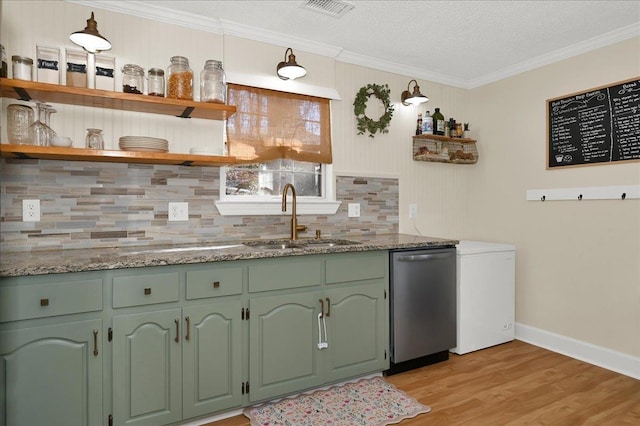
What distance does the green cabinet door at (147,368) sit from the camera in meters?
1.91

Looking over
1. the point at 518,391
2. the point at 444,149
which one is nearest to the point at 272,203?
the point at 444,149

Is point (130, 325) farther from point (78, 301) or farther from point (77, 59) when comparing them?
point (77, 59)

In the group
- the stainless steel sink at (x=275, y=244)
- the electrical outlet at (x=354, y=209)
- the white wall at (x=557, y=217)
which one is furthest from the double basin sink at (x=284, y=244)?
the white wall at (x=557, y=217)

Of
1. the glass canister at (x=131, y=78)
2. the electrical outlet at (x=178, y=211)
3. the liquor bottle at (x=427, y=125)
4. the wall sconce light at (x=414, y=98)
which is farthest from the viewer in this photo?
the liquor bottle at (x=427, y=125)

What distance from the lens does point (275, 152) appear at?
2.97 m

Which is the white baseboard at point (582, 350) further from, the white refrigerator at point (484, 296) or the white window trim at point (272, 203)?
the white window trim at point (272, 203)

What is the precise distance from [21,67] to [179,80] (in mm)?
793

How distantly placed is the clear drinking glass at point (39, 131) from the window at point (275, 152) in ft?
3.42

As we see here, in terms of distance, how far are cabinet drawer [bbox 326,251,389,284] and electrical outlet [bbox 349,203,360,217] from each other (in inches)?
27.7

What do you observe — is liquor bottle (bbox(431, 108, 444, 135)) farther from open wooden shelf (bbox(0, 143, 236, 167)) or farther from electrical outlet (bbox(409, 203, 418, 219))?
open wooden shelf (bbox(0, 143, 236, 167))

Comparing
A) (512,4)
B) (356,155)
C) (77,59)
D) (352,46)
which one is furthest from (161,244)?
(512,4)

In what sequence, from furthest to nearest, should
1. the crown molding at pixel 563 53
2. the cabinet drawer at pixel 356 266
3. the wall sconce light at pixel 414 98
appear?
the wall sconce light at pixel 414 98
the crown molding at pixel 563 53
the cabinet drawer at pixel 356 266

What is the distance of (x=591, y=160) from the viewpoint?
3.04 meters

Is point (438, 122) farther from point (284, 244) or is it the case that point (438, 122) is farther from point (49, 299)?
point (49, 299)
